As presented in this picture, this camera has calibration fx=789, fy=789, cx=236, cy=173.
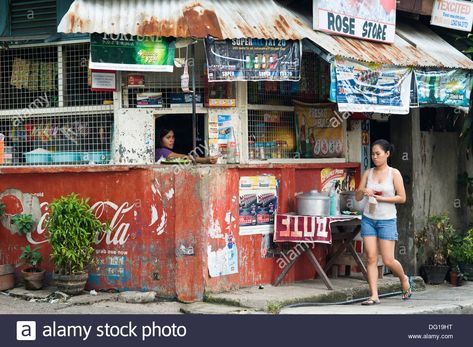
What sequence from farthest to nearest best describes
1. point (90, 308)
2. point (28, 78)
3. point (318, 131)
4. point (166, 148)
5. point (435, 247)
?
point (435, 247)
point (318, 131)
point (28, 78)
point (166, 148)
point (90, 308)

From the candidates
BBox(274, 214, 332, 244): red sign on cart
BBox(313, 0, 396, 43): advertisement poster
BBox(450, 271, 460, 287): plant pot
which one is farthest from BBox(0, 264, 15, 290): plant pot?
BBox(450, 271, 460, 287): plant pot

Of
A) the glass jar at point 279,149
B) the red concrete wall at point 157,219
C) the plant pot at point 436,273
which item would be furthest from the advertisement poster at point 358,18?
the plant pot at point 436,273

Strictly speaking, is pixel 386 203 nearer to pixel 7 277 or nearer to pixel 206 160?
pixel 206 160

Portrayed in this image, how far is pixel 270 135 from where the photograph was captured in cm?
1023

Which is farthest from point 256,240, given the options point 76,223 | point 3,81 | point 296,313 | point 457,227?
point 457,227

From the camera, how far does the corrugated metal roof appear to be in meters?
8.77

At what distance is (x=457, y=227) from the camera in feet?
43.0

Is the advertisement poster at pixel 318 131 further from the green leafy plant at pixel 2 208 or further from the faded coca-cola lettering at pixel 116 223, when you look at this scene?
the green leafy plant at pixel 2 208

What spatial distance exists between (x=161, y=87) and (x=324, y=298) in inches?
→ 125

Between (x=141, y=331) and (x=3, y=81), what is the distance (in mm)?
4682

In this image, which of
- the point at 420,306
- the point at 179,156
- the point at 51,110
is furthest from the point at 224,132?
the point at 420,306

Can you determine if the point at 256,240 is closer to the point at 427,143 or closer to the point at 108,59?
the point at 108,59

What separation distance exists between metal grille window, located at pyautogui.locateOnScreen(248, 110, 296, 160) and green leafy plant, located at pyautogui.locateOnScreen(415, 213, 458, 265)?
2887 millimetres

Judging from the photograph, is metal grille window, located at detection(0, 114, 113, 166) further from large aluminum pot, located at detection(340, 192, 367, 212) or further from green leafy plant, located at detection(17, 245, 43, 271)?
large aluminum pot, located at detection(340, 192, 367, 212)
